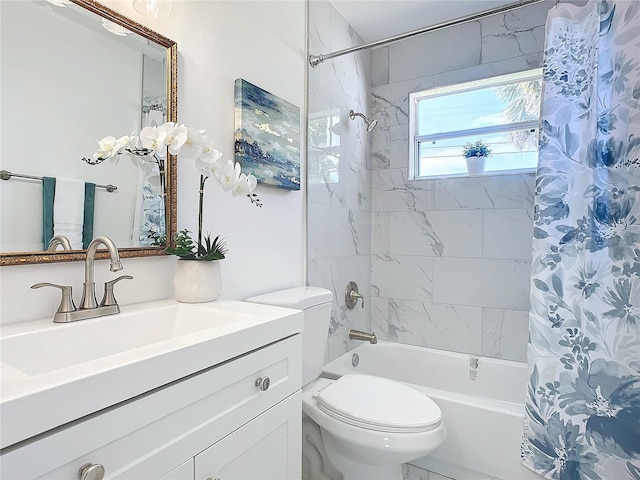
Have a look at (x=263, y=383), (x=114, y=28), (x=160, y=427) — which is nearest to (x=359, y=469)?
(x=263, y=383)

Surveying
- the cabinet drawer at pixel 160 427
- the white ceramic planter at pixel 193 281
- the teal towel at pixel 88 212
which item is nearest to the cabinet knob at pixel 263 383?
the cabinet drawer at pixel 160 427

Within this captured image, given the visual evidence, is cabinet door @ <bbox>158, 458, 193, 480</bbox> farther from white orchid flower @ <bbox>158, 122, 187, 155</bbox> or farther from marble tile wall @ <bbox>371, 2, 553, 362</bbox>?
marble tile wall @ <bbox>371, 2, 553, 362</bbox>

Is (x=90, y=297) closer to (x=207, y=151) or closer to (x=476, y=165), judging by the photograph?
(x=207, y=151)

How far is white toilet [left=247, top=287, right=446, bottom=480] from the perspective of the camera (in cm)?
137

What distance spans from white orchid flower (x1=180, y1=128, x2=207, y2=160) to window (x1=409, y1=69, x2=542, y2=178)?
1.80 meters

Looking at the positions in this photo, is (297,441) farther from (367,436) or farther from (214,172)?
(214,172)

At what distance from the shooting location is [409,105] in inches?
103

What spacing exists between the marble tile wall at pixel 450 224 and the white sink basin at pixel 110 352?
1.65m

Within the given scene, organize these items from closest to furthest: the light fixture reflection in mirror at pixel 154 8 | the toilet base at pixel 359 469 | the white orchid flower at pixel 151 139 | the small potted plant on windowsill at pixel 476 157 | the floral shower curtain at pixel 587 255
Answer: the white orchid flower at pixel 151 139, the light fixture reflection in mirror at pixel 154 8, the floral shower curtain at pixel 587 255, the toilet base at pixel 359 469, the small potted plant on windowsill at pixel 476 157

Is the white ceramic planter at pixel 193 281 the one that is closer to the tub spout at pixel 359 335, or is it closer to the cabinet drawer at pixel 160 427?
the cabinet drawer at pixel 160 427

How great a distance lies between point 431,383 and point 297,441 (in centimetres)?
Result: 148

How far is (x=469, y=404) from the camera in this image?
1676mm

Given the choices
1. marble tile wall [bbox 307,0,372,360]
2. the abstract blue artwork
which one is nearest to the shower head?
marble tile wall [bbox 307,0,372,360]

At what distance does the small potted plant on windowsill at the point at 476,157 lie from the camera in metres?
2.38
